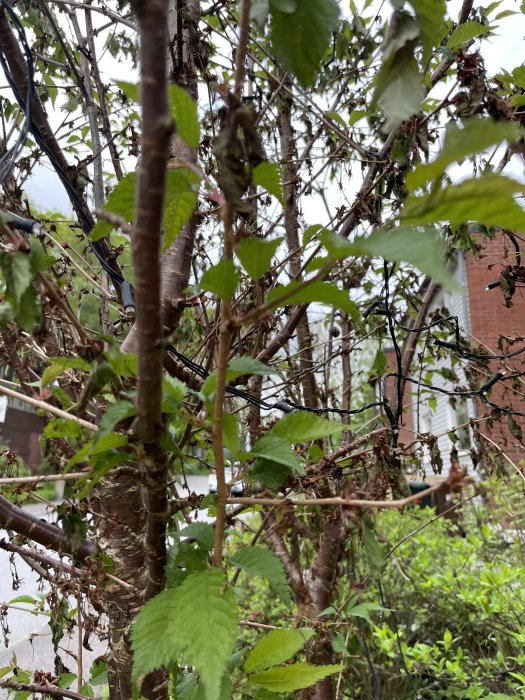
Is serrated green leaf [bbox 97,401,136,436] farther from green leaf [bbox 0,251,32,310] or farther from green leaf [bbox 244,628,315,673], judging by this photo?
green leaf [bbox 244,628,315,673]

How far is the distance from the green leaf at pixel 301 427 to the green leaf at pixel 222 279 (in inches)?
11.7

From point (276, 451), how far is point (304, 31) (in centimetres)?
56

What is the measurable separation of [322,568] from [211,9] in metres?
2.45

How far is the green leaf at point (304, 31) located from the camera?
602 millimetres

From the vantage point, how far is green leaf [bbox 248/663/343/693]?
962 millimetres

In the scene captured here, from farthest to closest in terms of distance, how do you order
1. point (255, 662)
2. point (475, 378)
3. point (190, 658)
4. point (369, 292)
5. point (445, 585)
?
point (445, 585), point (369, 292), point (475, 378), point (255, 662), point (190, 658)

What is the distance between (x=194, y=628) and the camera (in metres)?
0.64

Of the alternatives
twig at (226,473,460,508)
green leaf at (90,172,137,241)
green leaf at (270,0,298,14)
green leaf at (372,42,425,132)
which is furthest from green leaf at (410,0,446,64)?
twig at (226,473,460,508)

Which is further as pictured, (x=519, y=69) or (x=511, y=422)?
(x=511, y=422)

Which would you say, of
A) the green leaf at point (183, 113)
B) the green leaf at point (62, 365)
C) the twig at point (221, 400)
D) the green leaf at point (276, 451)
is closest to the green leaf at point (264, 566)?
the twig at point (221, 400)

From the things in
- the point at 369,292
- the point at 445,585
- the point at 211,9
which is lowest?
the point at 445,585

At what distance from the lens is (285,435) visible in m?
0.89

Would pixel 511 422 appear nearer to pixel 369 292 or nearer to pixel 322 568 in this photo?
pixel 322 568

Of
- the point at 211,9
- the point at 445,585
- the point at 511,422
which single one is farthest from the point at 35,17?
the point at 445,585
